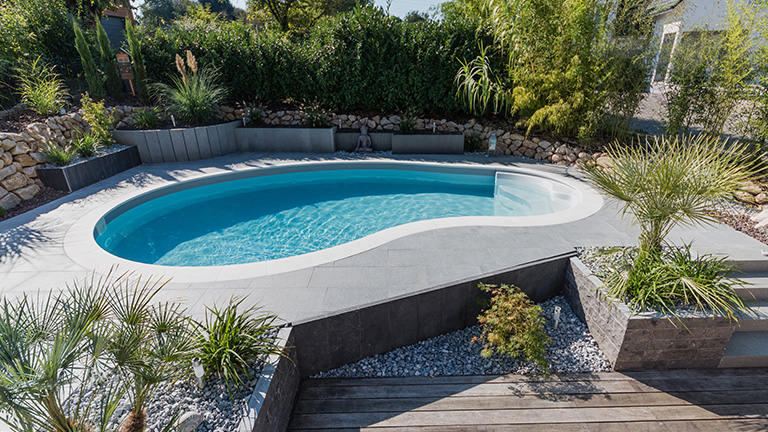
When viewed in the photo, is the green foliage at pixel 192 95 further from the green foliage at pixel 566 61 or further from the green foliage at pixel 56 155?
the green foliage at pixel 566 61

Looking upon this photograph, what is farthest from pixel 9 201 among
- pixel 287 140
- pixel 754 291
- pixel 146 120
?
pixel 754 291

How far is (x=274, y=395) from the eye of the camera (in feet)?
8.07

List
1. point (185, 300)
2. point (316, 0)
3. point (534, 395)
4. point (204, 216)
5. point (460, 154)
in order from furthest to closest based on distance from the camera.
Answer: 1. point (316, 0)
2. point (460, 154)
3. point (204, 216)
4. point (185, 300)
5. point (534, 395)

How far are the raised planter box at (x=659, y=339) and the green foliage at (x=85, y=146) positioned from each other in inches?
335

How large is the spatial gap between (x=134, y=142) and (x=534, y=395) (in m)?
8.74

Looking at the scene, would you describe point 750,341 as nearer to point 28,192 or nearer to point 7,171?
point 28,192

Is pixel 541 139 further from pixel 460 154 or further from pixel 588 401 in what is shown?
pixel 588 401

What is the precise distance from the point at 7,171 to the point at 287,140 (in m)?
4.89

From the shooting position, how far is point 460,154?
856cm

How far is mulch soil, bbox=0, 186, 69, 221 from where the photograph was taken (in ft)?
18.5

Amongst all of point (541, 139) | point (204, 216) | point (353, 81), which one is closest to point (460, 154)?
point (541, 139)

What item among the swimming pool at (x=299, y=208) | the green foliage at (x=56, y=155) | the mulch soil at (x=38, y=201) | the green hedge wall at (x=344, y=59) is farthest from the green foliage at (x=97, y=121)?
the swimming pool at (x=299, y=208)

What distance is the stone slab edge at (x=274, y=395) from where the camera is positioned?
2209 millimetres

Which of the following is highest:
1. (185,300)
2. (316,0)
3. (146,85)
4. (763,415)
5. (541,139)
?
(316,0)
